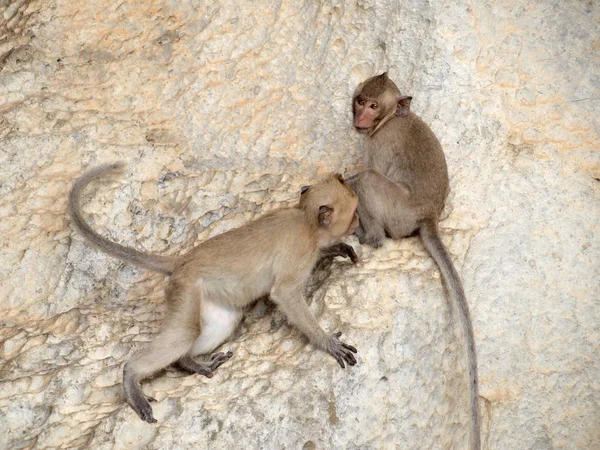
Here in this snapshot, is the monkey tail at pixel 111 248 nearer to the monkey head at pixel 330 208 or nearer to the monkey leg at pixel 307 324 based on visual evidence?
the monkey leg at pixel 307 324

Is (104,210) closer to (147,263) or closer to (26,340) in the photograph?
(147,263)

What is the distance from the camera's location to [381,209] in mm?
4141

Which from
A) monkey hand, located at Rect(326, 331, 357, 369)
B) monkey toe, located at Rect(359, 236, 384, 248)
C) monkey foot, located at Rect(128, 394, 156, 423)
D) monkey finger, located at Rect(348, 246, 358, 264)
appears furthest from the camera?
monkey toe, located at Rect(359, 236, 384, 248)

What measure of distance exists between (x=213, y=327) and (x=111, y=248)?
1.90 feet

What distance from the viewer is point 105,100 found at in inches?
175

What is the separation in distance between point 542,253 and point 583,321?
384 millimetres

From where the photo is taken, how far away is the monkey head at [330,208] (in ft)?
→ 12.7

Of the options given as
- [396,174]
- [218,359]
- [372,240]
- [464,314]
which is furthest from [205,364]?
[396,174]

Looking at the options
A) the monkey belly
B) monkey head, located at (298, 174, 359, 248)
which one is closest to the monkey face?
monkey head, located at (298, 174, 359, 248)

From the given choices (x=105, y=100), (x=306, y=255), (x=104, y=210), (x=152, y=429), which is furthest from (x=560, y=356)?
(x=105, y=100)

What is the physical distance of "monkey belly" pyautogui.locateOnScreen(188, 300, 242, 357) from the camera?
378cm

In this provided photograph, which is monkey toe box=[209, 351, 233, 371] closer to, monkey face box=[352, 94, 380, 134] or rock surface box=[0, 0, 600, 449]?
rock surface box=[0, 0, 600, 449]

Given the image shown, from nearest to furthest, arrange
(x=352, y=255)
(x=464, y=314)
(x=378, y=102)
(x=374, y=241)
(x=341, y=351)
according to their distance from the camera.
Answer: (x=341, y=351) → (x=464, y=314) → (x=352, y=255) → (x=374, y=241) → (x=378, y=102)

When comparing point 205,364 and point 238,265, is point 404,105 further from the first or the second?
point 205,364
